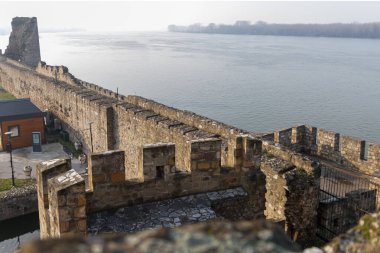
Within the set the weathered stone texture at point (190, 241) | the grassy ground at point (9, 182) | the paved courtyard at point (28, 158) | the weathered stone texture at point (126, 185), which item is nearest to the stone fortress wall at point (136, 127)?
the weathered stone texture at point (126, 185)

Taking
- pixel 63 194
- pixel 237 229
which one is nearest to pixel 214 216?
pixel 63 194

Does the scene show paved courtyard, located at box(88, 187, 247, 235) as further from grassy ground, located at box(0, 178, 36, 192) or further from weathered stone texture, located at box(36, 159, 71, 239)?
grassy ground, located at box(0, 178, 36, 192)

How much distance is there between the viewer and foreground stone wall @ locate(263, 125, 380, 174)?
13.7 meters

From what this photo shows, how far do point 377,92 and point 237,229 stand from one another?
144ft

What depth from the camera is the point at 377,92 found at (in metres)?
41.9

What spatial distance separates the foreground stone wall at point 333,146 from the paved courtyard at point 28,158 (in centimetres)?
797

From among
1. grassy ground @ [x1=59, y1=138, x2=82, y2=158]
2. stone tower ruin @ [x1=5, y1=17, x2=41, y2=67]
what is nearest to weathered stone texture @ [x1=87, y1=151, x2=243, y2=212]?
grassy ground @ [x1=59, y1=138, x2=82, y2=158]

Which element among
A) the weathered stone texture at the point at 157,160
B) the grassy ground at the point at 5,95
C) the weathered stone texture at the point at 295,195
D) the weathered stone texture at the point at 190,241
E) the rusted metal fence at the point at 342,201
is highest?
the weathered stone texture at the point at 190,241

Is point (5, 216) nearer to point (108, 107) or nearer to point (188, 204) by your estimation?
point (108, 107)

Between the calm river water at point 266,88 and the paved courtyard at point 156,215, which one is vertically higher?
the paved courtyard at point 156,215

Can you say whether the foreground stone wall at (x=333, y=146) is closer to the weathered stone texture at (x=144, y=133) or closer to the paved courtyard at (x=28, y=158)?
the weathered stone texture at (x=144, y=133)

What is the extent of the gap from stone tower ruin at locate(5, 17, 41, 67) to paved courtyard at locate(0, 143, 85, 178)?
32515mm

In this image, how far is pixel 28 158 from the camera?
746 inches

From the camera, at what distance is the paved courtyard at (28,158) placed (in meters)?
16.8
